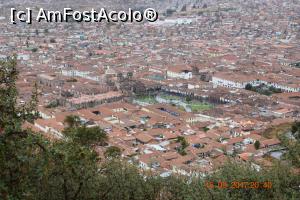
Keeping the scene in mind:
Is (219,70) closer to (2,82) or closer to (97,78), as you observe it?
(97,78)

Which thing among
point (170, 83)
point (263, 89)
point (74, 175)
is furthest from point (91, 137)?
point (263, 89)

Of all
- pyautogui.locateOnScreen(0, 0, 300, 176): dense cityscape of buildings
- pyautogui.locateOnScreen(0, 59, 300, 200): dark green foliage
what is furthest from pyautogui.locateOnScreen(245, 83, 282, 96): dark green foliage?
pyautogui.locateOnScreen(0, 59, 300, 200): dark green foliage

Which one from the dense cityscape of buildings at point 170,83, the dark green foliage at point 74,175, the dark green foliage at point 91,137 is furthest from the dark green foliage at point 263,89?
the dark green foliage at point 74,175

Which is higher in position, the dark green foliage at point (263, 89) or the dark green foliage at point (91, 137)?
the dark green foliage at point (91, 137)

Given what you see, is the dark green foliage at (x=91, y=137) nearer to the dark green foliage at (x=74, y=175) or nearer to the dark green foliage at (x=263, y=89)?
the dark green foliage at (x=74, y=175)

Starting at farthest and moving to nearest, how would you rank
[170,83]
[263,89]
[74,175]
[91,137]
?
[170,83] < [263,89] < [91,137] < [74,175]

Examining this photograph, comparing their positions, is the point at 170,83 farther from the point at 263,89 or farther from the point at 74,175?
the point at 74,175

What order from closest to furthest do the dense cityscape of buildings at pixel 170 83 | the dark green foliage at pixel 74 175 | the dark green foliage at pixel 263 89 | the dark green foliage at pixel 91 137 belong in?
the dark green foliage at pixel 74 175 → the dark green foliage at pixel 91 137 → the dense cityscape of buildings at pixel 170 83 → the dark green foliage at pixel 263 89

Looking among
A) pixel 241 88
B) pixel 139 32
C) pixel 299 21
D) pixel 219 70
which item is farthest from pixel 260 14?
pixel 241 88
